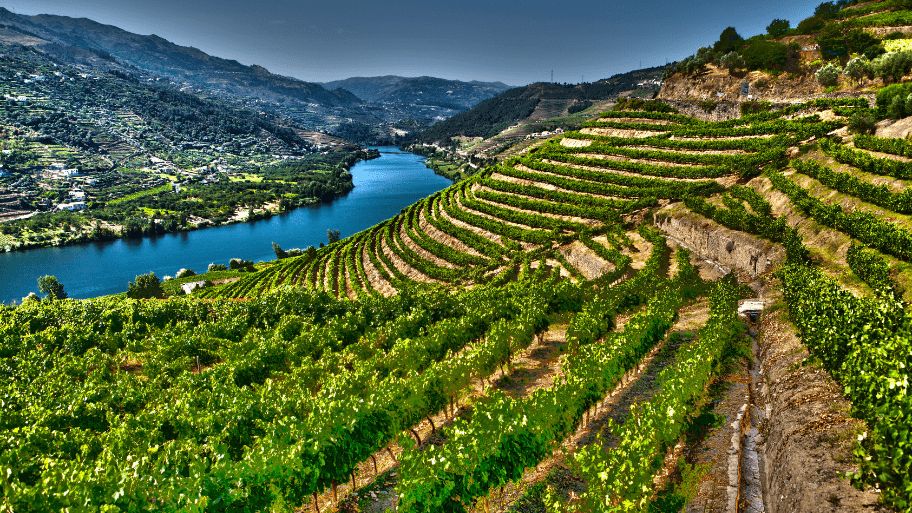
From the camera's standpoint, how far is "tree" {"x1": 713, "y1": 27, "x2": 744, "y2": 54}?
10569 cm

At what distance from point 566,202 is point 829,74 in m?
48.9

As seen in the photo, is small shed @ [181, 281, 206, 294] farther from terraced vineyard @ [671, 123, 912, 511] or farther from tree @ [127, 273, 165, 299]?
terraced vineyard @ [671, 123, 912, 511]

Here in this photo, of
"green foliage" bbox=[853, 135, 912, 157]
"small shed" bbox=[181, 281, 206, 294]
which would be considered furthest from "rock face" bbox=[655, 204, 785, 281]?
"small shed" bbox=[181, 281, 206, 294]

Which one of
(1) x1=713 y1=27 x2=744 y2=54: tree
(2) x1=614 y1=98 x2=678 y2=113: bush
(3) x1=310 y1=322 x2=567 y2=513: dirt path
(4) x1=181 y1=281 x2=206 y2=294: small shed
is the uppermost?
(1) x1=713 y1=27 x2=744 y2=54: tree

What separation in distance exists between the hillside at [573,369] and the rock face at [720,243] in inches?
12.3

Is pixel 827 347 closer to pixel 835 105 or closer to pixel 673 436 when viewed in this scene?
pixel 673 436

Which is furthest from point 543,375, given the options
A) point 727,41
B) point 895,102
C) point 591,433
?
point 727,41

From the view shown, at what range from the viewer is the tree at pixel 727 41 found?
105688mm

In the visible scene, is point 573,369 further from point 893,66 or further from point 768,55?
point 768,55

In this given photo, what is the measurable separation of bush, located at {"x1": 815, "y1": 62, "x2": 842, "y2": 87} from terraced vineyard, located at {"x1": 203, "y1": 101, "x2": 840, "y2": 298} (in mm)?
10938

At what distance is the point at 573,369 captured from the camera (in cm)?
2688

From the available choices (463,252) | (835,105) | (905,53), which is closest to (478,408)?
(463,252)

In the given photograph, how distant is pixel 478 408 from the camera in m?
22.4

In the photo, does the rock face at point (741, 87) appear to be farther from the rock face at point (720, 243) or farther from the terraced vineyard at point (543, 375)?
the rock face at point (720, 243)
